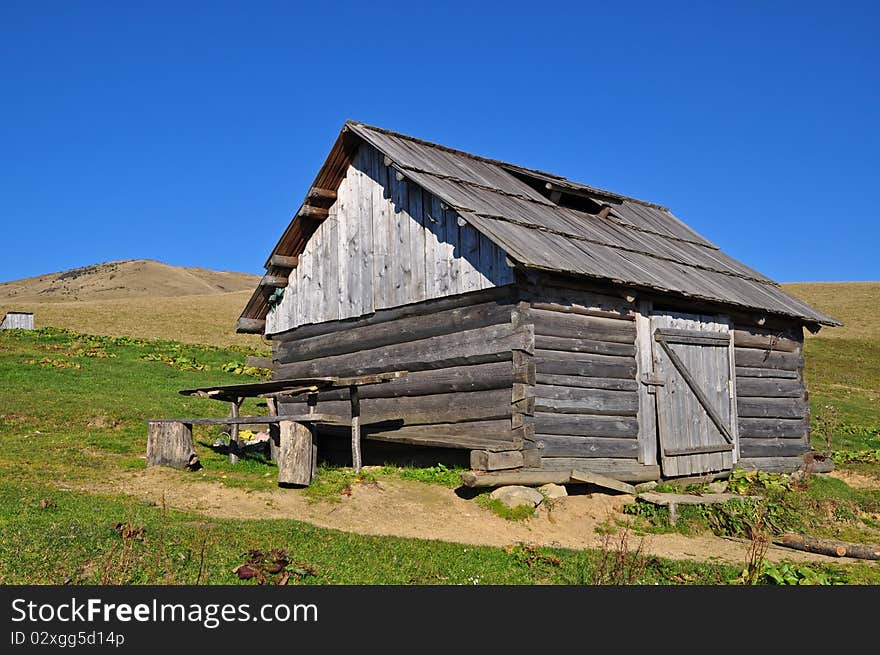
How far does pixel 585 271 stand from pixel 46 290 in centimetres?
13155

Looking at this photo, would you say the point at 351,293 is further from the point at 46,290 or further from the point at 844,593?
the point at 46,290

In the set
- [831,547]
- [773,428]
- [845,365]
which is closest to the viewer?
[831,547]

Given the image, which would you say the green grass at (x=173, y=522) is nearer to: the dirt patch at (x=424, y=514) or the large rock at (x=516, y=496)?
the large rock at (x=516, y=496)

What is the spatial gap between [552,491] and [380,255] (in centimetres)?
635

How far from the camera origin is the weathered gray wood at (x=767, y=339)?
18.3 m

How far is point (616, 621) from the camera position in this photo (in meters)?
6.93

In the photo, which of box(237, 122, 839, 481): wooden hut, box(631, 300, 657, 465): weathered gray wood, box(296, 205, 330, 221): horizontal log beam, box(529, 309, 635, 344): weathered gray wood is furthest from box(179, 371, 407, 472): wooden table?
box(631, 300, 657, 465): weathered gray wood

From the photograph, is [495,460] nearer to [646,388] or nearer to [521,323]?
[521,323]

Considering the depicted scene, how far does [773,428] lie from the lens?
18891 mm

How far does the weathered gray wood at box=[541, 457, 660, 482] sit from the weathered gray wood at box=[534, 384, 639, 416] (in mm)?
846

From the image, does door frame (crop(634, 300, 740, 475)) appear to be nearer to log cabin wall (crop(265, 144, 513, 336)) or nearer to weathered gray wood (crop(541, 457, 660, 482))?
weathered gray wood (crop(541, 457, 660, 482))

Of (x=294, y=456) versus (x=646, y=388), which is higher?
(x=646, y=388)

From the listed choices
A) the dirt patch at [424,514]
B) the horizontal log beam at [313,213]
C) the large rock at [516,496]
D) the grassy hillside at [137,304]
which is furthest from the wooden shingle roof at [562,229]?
the grassy hillside at [137,304]

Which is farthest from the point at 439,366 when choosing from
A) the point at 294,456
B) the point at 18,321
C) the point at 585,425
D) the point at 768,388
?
the point at 18,321
